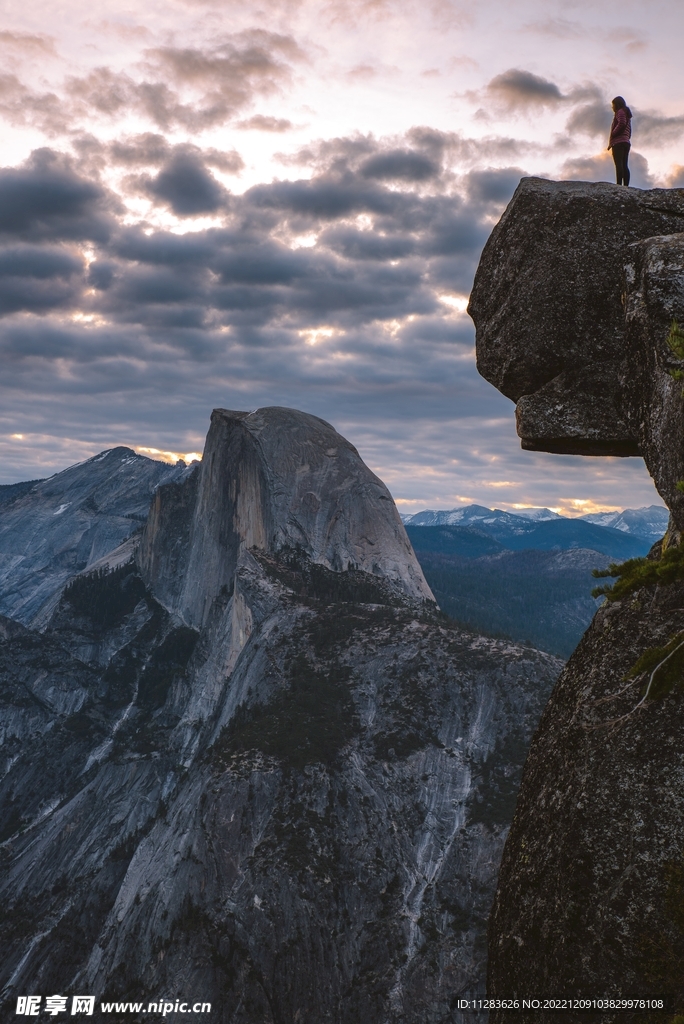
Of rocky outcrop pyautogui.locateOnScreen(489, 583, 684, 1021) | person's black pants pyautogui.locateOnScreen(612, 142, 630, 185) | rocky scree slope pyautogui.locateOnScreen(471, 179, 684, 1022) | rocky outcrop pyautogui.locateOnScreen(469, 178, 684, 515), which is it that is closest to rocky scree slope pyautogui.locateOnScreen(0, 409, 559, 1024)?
rocky outcrop pyautogui.locateOnScreen(489, 583, 684, 1021)

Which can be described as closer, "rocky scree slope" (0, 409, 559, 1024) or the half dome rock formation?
"rocky scree slope" (0, 409, 559, 1024)

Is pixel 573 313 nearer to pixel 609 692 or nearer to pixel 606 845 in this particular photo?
pixel 609 692

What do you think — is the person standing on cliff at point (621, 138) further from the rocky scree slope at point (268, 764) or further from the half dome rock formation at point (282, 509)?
the half dome rock formation at point (282, 509)

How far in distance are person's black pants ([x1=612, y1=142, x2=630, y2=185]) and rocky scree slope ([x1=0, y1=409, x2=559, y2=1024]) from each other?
248ft

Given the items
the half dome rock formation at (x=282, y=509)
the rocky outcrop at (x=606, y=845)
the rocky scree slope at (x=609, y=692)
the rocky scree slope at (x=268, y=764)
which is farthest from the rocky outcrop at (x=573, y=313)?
the half dome rock formation at (x=282, y=509)

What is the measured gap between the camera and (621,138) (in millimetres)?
Answer: 19672

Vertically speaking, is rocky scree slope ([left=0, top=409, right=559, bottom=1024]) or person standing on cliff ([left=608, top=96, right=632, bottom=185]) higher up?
person standing on cliff ([left=608, top=96, right=632, bottom=185])

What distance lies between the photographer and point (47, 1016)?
84.8 m

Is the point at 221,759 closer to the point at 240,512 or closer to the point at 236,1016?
the point at 236,1016

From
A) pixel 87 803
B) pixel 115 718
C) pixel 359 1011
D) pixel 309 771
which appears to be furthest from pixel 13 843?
pixel 359 1011

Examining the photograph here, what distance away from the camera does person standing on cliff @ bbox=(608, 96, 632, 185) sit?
64.4ft

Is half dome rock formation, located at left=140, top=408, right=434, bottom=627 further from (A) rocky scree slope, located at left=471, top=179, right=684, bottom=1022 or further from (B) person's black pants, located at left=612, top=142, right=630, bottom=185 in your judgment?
(A) rocky scree slope, located at left=471, top=179, right=684, bottom=1022

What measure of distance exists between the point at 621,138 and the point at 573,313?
7.43 meters

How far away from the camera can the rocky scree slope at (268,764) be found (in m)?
75.8
